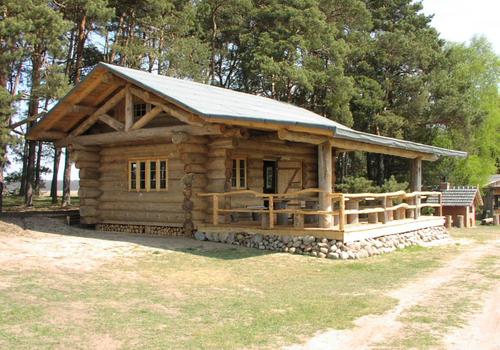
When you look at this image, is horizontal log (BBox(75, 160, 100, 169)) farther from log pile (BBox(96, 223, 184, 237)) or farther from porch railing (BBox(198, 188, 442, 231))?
porch railing (BBox(198, 188, 442, 231))

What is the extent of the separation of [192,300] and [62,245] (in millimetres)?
6550

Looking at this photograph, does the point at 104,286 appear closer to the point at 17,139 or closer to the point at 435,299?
the point at 435,299

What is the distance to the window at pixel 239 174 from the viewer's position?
18000 millimetres

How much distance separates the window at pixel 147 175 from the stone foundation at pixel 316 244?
260 cm

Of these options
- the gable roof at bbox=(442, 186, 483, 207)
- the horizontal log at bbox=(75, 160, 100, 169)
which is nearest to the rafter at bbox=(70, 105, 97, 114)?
the horizontal log at bbox=(75, 160, 100, 169)

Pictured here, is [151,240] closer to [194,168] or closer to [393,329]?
[194,168]

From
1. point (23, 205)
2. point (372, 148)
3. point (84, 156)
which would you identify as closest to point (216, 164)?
point (372, 148)

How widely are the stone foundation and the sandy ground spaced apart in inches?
27.1

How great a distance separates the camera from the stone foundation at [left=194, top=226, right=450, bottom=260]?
13836mm

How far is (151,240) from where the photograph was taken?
51.7 feet

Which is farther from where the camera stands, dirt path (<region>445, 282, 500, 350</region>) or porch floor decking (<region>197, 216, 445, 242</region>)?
porch floor decking (<region>197, 216, 445, 242</region>)

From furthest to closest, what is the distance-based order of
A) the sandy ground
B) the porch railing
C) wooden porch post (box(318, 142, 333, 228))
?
wooden porch post (box(318, 142, 333, 228)) < the porch railing < the sandy ground

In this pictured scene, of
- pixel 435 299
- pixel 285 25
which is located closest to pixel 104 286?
pixel 435 299

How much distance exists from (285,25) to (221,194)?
21.7 metres
